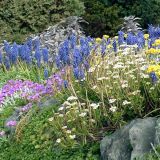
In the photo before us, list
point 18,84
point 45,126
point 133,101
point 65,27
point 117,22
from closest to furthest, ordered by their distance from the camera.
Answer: point 133,101 < point 45,126 < point 18,84 < point 65,27 < point 117,22

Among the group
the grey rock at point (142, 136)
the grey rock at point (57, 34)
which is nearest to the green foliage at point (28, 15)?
the grey rock at point (57, 34)

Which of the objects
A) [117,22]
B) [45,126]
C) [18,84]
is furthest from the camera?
[117,22]

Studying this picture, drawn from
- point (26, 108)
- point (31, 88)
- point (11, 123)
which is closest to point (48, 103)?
point (26, 108)

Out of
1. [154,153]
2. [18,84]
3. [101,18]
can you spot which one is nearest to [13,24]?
[101,18]

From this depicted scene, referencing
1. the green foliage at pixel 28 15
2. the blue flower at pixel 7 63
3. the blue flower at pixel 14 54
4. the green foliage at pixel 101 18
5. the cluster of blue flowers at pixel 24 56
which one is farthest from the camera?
the green foliage at pixel 101 18

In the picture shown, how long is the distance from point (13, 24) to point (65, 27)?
4.46ft

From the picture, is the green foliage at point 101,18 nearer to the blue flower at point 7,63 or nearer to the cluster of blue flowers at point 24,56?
the cluster of blue flowers at point 24,56

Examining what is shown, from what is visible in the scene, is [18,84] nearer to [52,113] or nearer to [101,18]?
[52,113]

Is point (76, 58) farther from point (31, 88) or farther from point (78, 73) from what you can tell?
point (31, 88)

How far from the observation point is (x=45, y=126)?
19.5 ft

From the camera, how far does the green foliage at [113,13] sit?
15734 mm

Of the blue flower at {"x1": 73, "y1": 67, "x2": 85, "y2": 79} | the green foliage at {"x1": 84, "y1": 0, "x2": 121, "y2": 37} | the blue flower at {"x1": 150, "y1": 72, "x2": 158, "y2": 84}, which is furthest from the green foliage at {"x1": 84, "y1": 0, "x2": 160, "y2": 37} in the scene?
the blue flower at {"x1": 150, "y1": 72, "x2": 158, "y2": 84}

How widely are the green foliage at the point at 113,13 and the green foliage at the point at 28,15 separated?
235 centimetres

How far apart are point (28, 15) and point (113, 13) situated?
3.55m
